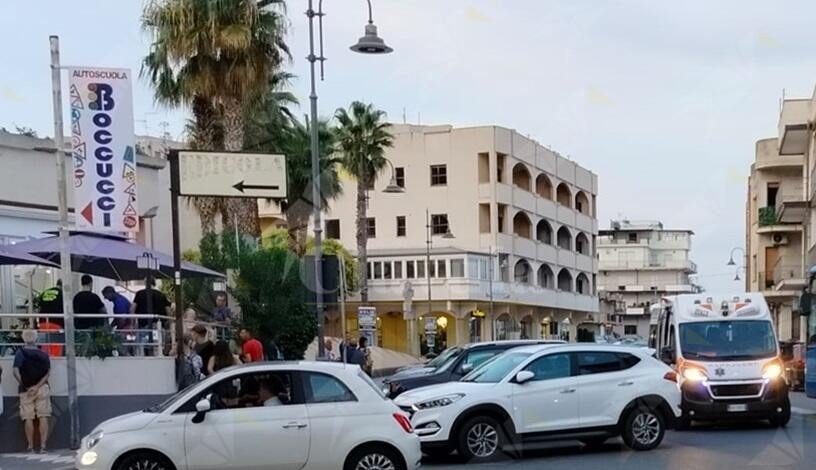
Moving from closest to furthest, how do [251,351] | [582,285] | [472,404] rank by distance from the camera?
[472,404]
[251,351]
[582,285]

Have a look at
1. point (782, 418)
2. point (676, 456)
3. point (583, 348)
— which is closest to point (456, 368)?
point (583, 348)

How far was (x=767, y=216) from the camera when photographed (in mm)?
52156

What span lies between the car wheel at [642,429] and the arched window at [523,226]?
5383 centimetres

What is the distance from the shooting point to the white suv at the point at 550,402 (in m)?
13.9

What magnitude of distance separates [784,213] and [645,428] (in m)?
37.8

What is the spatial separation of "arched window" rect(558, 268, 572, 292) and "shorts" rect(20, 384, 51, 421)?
62590mm

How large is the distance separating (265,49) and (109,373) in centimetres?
1412

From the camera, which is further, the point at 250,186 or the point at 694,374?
the point at 694,374

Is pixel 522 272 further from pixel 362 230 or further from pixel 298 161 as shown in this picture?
pixel 298 161

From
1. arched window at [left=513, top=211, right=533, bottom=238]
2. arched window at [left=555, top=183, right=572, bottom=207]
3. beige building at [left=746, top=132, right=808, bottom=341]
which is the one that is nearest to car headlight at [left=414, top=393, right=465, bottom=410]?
beige building at [left=746, top=132, right=808, bottom=341]

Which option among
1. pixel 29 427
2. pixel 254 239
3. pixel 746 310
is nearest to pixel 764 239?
pixel 254 239

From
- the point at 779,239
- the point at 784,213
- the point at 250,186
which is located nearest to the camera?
the point at 250,186

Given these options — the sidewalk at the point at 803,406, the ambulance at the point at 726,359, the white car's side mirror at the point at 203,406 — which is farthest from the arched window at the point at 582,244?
the white car's side mirror at the point at 203,406

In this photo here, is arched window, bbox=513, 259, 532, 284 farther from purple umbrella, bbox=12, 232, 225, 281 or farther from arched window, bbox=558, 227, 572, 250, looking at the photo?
purple umbrella, bbox=12, 232, 225, 281
